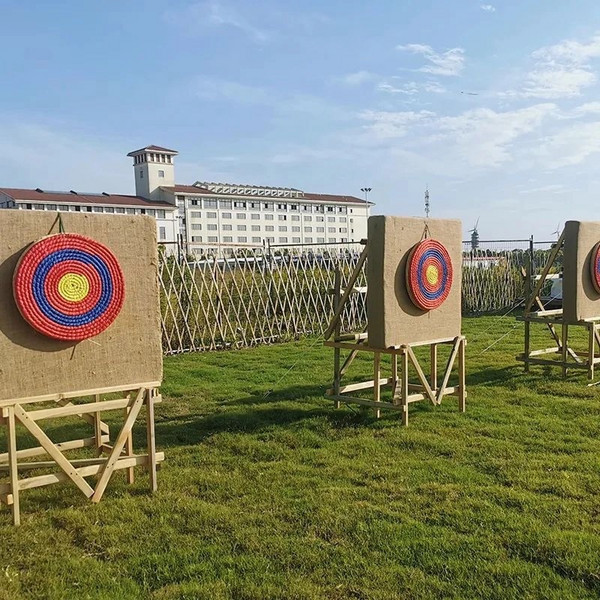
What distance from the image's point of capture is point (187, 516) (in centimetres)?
377

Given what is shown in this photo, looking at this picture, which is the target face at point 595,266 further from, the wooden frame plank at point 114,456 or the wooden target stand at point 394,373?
the wooden frame plank at point 114,456

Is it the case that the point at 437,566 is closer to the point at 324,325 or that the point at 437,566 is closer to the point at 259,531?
the point at 259,531

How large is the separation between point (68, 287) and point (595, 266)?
612 cm

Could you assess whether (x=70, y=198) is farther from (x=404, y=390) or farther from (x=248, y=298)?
(x=404, y=390)

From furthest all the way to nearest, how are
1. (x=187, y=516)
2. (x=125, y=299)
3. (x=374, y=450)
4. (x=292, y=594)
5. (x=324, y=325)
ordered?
(x=324, y=325), (x=374, y=450), (x=125, y=299), (x=187, y=516), (x=292, y=594)

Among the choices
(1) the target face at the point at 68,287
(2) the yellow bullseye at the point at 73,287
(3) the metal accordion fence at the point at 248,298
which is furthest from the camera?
(3) the metal accordion fence at the point at 248,298

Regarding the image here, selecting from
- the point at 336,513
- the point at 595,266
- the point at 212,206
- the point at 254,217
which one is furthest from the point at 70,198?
the point at 336,513

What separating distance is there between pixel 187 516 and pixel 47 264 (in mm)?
1703

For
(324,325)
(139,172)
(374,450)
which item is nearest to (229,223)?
(139,172)

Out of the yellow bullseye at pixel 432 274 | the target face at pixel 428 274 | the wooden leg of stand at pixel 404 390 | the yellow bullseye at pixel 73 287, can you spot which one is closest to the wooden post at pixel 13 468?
the yellow bullseye at pixel 73 287

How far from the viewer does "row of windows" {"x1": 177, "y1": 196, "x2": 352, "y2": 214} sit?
156 feet

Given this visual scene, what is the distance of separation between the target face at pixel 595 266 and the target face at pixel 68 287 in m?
5.76

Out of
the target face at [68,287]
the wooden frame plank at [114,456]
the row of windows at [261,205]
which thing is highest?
the row of windows at [261,205]

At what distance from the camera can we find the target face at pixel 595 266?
7.51 metres
